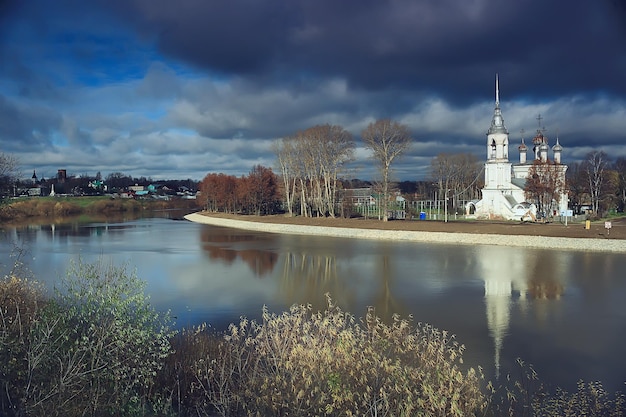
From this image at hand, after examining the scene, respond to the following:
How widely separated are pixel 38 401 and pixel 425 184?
85.0m

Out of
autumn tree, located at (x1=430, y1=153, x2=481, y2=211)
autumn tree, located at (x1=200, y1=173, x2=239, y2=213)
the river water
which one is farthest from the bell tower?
autumn tree, located at (x1=200, y1=173, x2=239, y2=213)

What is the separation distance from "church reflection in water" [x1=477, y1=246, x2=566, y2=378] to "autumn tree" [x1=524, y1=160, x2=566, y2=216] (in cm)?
2098

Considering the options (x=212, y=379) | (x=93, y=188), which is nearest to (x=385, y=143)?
(x=212, y=379)

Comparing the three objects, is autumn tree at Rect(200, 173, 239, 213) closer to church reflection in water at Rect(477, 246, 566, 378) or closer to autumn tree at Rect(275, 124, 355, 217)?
autumn tree at Rect(275, 124, 355, 217)

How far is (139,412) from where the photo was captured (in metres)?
6.15

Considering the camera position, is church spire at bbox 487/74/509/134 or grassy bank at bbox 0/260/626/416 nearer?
grassy bank at bbox 0/260/626/416

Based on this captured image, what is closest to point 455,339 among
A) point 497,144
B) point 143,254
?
point 143,254

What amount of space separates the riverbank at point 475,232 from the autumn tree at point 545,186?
27.3ft

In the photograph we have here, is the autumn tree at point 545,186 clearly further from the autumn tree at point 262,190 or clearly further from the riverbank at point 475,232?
the autumn tree at point 262,190

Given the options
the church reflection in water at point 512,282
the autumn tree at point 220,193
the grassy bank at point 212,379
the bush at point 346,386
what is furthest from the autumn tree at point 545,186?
the bush at point 346,386

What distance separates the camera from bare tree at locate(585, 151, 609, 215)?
4888 cm

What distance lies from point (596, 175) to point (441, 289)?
40.2 meters

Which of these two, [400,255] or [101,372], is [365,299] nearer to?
[101,372]

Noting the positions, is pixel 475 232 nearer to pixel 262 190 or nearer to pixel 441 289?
pixel 441 289
